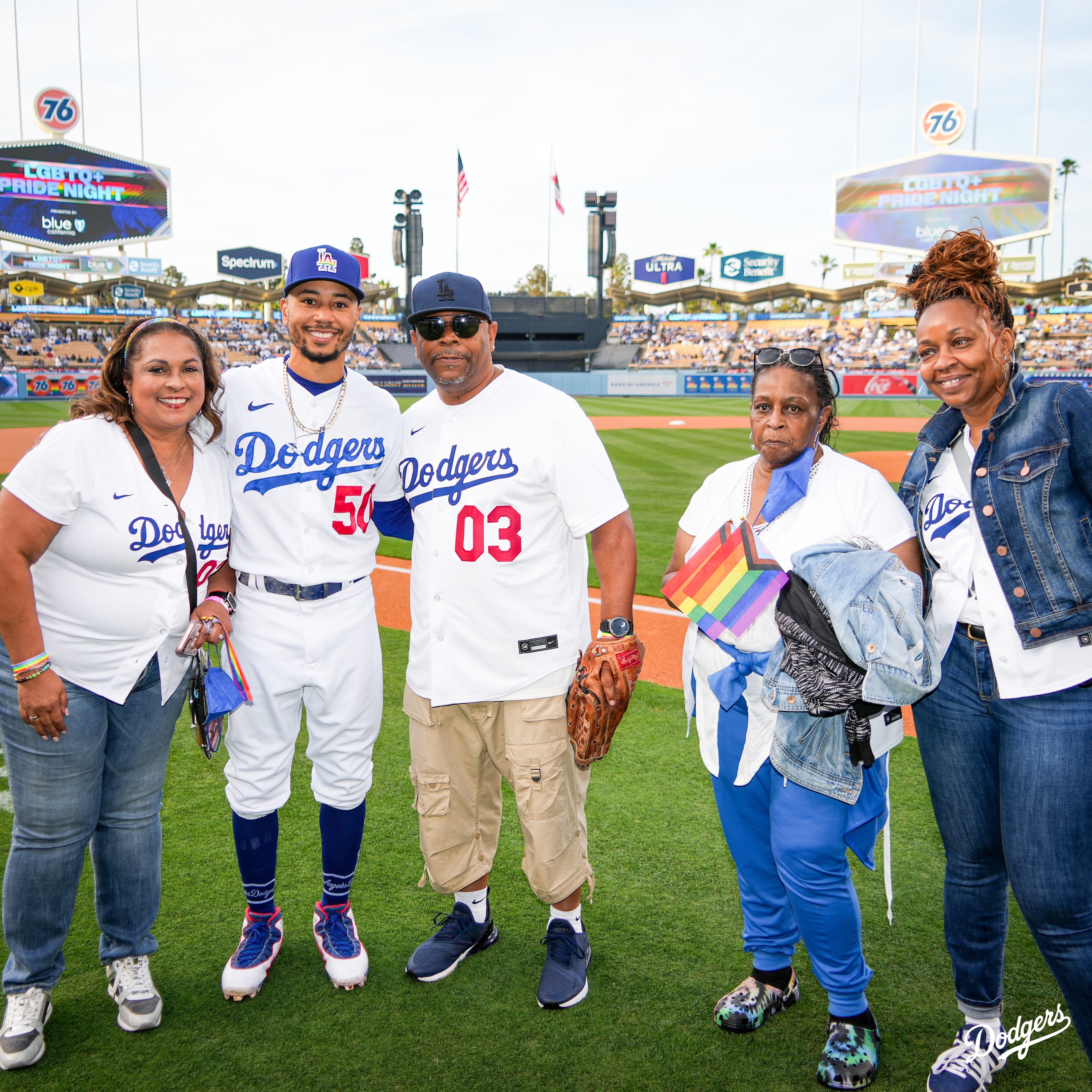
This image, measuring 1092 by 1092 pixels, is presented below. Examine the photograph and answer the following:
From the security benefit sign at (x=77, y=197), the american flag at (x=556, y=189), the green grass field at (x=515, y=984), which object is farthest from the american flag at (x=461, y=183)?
the green grass field at (x=515, y=984)

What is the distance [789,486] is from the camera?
9.14 ft

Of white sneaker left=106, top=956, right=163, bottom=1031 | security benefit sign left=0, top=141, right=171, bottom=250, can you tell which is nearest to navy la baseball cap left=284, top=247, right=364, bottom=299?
white sneaker left=106, top=956, right=163, bottom=1031

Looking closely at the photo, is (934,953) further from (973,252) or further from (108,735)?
(108,735)

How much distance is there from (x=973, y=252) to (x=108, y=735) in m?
3.27

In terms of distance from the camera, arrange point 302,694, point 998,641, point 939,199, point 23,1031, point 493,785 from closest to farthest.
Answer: point 998,641 < point 23,1031 < point 302,694 < point 493,785 < point 939,199

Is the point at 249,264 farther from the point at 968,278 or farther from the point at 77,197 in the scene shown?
the point at 968,278

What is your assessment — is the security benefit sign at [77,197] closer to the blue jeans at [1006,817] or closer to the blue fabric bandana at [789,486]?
the blue fabric bandana at [789,486]

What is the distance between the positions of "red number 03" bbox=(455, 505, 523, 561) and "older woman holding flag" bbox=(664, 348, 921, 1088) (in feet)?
1.98

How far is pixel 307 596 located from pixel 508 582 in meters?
0.78

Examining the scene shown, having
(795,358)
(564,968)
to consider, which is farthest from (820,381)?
(564,968)

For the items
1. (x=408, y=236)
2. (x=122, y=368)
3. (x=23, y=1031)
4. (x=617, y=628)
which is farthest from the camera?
(x=408, y=236)

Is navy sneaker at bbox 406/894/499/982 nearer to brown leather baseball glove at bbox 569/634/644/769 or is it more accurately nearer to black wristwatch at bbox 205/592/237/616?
brown leather baseball glove at bbox 569/634/644/769

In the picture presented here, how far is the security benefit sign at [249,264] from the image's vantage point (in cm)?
6975

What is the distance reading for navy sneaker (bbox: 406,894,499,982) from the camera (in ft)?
10.8
